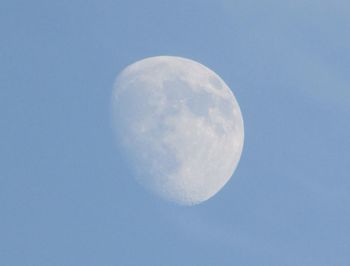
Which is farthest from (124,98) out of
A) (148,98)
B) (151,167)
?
(151,167)

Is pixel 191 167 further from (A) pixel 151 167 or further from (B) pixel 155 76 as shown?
(B) pixel 155 76

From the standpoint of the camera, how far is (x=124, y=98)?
111 ft

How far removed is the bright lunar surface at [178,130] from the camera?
33.1 m

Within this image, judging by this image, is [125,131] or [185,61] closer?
[125,131]

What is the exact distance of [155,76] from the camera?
114ft

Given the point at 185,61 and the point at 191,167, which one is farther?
the point at 185,61

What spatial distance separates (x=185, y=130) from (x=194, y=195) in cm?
270

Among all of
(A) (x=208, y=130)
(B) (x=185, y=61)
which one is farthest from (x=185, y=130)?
(B) (x=185, y=61)

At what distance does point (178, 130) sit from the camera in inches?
1307

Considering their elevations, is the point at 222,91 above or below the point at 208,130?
above

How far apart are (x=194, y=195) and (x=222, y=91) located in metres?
4.95

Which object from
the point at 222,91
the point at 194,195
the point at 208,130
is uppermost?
the point at 222,91

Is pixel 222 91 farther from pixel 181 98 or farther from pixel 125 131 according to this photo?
pixel 125 131

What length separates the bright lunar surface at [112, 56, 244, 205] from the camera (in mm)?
33062
